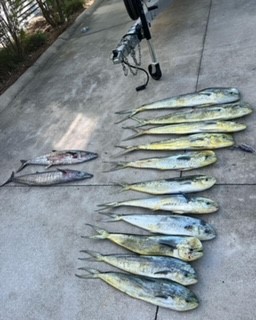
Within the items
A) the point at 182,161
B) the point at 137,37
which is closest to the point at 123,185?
the point at 182,161

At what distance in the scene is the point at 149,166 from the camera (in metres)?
3.22

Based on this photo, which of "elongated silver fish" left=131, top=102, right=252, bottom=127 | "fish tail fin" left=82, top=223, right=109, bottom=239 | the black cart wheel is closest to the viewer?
"fish tail fin" left=82, top=223, right=109, bottom=239

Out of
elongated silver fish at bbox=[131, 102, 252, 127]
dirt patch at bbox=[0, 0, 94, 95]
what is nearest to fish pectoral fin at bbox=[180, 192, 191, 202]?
Answer: elongated silver fish at bbox=[131, 102, 252, 127]

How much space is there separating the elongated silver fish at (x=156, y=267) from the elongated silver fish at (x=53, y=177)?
102 centimetres

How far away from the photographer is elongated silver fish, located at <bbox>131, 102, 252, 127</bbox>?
3.36 m

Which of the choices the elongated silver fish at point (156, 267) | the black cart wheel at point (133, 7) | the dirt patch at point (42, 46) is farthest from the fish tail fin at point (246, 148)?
the dirt patch at point (42, 46)

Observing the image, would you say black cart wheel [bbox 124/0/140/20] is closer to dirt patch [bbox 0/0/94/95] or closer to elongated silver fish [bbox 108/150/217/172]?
elongated silver fish [bbox 108/150/217/172]

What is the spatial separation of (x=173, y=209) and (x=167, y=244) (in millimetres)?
316

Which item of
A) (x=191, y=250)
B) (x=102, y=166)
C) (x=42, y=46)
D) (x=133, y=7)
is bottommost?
(x=42, y=46)

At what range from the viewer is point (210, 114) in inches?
134

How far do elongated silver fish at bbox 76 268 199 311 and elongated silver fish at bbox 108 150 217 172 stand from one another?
1.00 m

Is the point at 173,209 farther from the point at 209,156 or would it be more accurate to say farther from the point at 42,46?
the point at 42,46

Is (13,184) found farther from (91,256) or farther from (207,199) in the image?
(207,199)

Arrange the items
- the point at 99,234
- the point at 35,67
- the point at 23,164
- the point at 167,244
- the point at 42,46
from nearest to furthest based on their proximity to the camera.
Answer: the point at 167,244 < the point at 99,234 < the point at 23,164 < the point at 35,67 < the point at 42,46
